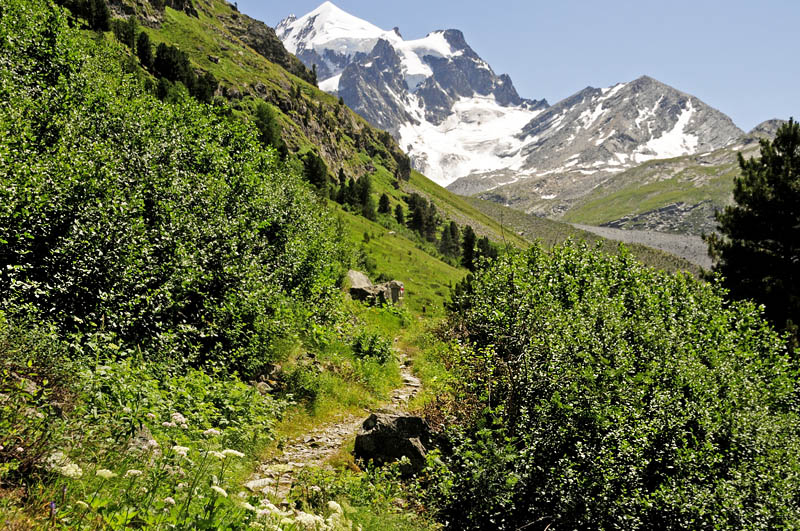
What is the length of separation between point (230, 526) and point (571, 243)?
17367 millimetres

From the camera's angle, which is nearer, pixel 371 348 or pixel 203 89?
pixel 371 348

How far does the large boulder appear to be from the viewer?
38.1 ft

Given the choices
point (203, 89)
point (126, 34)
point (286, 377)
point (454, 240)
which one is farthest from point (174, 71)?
point (454, 240)

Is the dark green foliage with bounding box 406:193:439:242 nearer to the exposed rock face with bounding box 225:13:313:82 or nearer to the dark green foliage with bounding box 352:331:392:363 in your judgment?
the exposed rock face with bounding box 225:13:313:82

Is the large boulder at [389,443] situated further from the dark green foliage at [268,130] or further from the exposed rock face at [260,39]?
the exposed rock face at [260,39]

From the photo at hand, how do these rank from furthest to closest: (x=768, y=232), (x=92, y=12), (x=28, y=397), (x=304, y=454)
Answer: (x=92, y=12) → (x=768, y=232) → (x=304, y=454) → (x=28, y=397)

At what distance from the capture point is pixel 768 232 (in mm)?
30203

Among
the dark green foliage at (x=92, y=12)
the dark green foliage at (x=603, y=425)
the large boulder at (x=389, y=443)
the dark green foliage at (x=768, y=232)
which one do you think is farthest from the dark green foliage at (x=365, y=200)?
the large boulder at (x=389, y=443)

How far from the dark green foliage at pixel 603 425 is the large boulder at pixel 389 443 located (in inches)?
28.1

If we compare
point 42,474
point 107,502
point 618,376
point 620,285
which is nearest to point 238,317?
point 42,474

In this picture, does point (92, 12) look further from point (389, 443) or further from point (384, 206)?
point (389, 443)

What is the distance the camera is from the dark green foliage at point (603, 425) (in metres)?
9.96

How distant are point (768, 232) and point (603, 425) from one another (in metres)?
30.1

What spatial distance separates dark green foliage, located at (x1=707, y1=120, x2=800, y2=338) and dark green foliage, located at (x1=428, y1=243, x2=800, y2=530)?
14.9m
